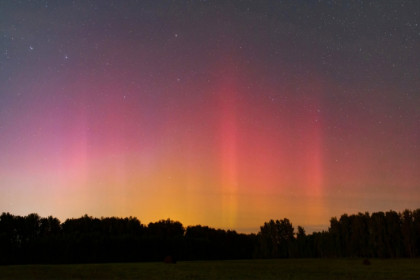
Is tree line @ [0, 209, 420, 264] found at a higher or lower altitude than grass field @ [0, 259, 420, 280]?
higher

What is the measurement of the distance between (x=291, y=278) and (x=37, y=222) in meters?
119

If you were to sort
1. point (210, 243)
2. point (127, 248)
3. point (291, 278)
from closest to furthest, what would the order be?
1. point (291, 278)
2. point (127, 248)
3. point (210, 243)

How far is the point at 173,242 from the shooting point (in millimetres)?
141750

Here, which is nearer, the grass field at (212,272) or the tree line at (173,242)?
the grass field at (212,272)

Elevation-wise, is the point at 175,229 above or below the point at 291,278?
above

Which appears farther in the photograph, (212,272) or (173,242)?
(173,242)

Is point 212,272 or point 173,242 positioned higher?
point 173,242

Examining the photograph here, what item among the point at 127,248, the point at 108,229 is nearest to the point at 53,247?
the point at 127,248

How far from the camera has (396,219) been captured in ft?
449

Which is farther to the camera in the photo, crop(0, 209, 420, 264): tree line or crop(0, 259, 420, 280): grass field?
crop(0, 209, 420, 264): tree line

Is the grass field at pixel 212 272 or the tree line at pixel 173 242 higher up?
the tree line at pixel 173 242

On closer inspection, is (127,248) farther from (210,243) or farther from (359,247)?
(359,247)

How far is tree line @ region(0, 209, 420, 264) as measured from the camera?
121 metres

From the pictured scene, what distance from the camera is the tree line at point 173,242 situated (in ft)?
396
